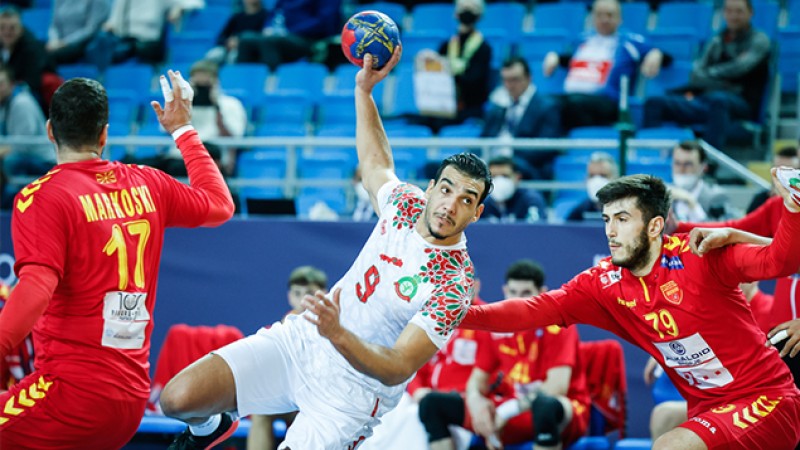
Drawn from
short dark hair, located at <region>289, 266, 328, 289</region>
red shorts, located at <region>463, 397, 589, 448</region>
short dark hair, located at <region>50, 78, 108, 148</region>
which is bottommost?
red shorts, located at <region>463, 397, 589, 448</region>

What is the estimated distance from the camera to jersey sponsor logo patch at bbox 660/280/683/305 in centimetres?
576

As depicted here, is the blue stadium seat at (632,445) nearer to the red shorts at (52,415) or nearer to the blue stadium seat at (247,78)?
the red shorts at (52,415)

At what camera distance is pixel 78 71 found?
44.4 feet

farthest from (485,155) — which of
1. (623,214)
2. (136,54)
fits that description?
(136,54)

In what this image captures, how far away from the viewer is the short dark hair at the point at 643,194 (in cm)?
580

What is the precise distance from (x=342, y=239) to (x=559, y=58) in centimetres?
364

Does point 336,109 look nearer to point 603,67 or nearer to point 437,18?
point 437,18

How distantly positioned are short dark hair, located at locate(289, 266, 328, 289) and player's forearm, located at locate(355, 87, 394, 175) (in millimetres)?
2322

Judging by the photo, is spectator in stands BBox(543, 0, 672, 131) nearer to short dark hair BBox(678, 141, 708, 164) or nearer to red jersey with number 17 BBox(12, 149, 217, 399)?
short dark hair BBox(678, 141, 708, 164)

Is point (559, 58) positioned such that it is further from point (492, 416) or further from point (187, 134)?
point (187, 134)

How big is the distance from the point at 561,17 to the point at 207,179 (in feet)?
25.4

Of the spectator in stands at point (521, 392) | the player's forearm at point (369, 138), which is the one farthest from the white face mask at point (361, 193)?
the player's forearm at point (369, 138)

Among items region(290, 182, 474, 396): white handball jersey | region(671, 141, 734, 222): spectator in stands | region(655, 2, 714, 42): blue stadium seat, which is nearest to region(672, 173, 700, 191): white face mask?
region(671, 141, 734, 222): spectator in stands

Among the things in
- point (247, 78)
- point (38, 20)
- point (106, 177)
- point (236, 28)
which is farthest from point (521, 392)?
point (38, 20)
